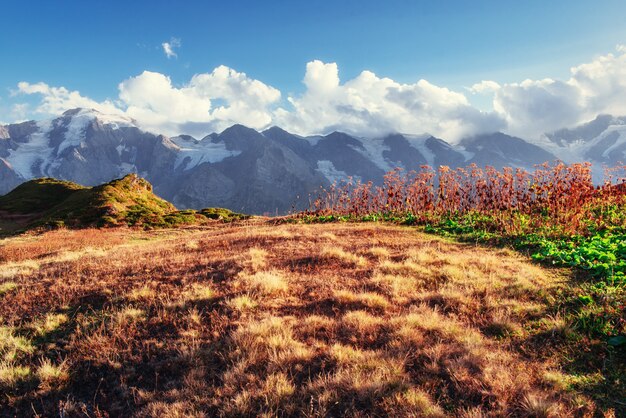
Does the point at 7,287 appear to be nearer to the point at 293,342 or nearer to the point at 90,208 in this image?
the point at 293,342

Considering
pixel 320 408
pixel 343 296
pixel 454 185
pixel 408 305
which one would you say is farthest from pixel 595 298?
pixel 454 185

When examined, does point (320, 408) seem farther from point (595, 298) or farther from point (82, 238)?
point (82, 238)

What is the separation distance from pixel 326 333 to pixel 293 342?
76 cm

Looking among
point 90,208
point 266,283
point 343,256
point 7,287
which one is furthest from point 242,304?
point 90,208

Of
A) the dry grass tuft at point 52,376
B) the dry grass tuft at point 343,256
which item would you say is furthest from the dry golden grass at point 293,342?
the dry grass tuft at point 343,256

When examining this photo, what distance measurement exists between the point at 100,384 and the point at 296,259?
689 cm

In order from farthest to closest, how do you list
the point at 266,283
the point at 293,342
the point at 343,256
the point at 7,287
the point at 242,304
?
1. the point at 343,256
2. the point at 7,287
3. the point at 266,283
4. the point at 242,304
5. the point at 293,342

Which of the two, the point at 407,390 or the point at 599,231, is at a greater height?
the point at 599,231

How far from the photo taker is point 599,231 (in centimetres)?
1267

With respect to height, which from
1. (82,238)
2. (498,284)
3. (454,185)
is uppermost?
(454,185)

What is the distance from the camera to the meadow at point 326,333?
4637mm

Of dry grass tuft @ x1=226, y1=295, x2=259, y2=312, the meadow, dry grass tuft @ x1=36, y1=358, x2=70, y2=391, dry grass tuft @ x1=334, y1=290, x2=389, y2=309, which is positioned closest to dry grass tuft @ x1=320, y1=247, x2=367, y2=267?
the meadow

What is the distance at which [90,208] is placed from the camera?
3494cm

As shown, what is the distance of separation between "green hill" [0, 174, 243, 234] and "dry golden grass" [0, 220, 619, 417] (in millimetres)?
25180
